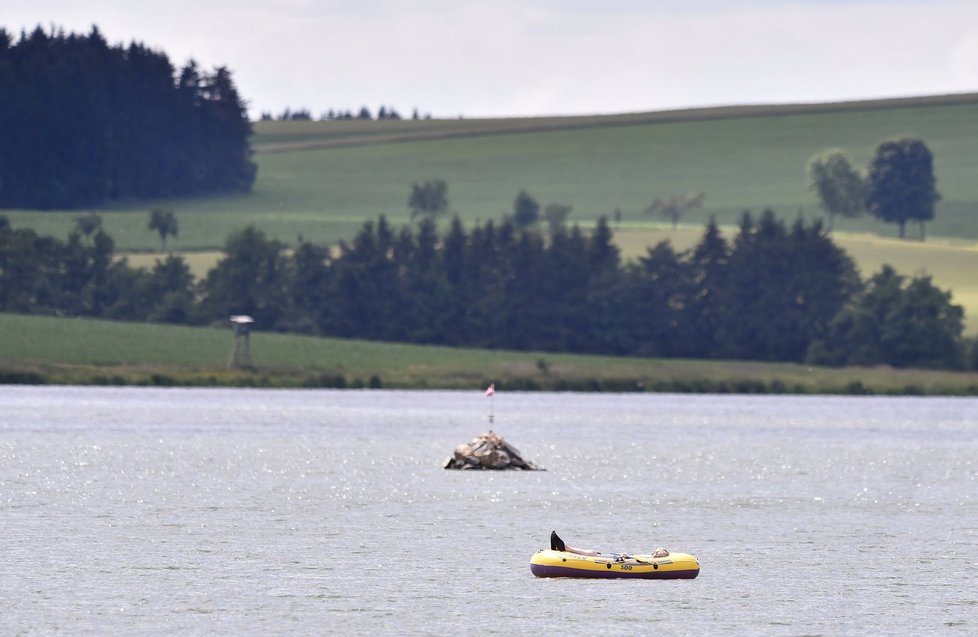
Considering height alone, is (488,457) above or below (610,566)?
above

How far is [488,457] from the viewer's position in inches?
3629

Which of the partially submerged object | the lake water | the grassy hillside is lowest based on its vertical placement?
the lake water

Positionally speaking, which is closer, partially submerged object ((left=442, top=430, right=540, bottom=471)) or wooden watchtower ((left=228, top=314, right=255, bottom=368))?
partially submerged object ((left=442, top=430, right=540, bottom=471))

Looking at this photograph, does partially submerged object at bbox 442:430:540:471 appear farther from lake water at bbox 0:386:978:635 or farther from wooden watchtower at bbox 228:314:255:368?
wooden watchtower at bbox 228:314:255:368

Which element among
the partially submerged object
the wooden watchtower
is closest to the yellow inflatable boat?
the partially submerged object

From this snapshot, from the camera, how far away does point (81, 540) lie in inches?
2352

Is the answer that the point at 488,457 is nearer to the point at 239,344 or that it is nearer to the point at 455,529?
the point at 455,529

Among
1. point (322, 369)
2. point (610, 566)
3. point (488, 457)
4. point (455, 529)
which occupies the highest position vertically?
point (322, 369)

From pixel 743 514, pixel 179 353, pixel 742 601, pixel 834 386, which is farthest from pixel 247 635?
pixel 834 386

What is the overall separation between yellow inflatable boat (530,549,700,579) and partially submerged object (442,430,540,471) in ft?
127

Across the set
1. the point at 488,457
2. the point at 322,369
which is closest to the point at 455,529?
the point at 488,457

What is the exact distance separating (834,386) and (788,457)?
8863 cm

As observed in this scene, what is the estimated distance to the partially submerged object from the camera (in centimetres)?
9188

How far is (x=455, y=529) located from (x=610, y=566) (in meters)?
12.8
